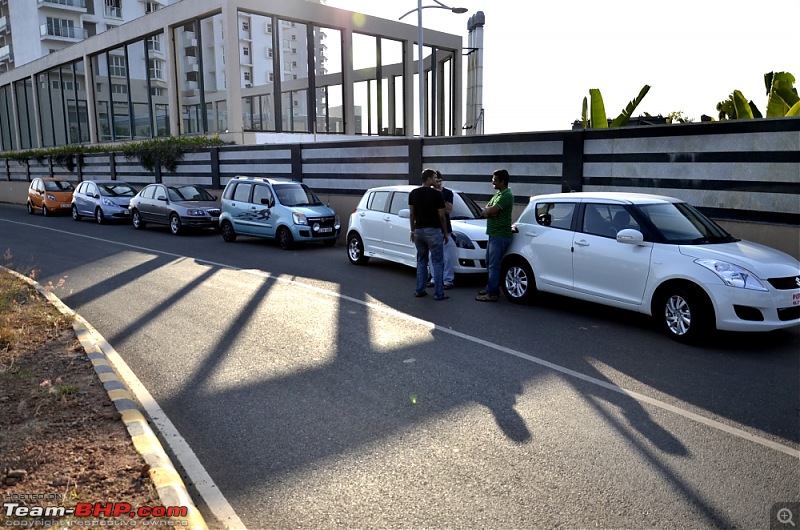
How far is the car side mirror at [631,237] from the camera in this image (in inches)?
293

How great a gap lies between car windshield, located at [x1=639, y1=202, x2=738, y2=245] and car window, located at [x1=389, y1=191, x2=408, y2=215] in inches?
195

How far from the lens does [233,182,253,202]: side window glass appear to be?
16.8m

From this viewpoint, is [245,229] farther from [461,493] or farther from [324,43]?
[324,43]

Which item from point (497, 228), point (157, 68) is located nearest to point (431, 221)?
point (497, 228)

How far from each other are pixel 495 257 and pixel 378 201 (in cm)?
386

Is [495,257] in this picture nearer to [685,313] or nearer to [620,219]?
[620,219]

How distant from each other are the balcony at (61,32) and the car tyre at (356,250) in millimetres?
65728

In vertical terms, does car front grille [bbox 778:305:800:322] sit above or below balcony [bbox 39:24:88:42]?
below

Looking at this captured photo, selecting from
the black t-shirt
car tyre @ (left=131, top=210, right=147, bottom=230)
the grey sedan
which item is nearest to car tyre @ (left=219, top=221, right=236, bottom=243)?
the grey sedan

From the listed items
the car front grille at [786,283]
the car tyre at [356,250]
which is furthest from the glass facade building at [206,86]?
the car front grille at [786,283]

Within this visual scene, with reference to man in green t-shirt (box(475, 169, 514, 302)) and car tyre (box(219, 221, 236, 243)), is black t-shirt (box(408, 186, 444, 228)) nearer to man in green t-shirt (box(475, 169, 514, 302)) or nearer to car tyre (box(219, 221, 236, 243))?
man in green t-shirt (box(475, 169, 514, 302))

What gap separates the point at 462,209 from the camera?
38.8 ft

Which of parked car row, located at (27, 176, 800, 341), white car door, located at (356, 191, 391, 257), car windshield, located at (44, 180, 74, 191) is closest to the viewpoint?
parked car row, located at (27, 176, 800, 341)

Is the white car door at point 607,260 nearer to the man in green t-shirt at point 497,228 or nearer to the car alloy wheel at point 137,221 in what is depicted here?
the man in green t-shirt at point 497,228
